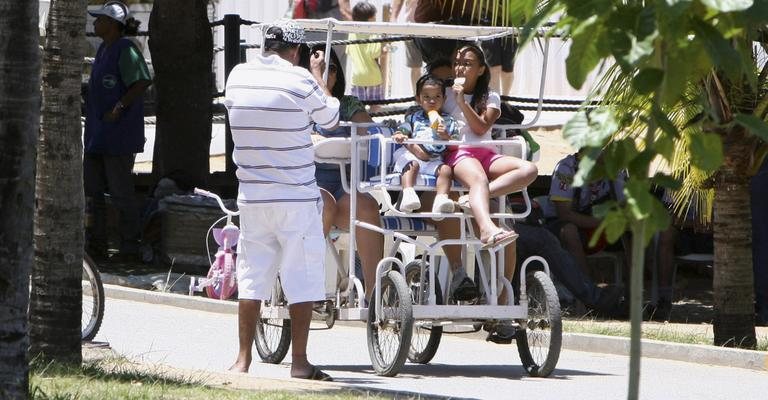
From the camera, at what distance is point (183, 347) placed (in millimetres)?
10414

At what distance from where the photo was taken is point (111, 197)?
14172 mm

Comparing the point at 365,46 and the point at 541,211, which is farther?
the point at 365,46

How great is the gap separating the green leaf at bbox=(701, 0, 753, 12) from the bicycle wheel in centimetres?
657

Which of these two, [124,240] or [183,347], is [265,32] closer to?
[183,347]

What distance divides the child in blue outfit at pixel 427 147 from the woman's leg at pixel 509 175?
0.86ft

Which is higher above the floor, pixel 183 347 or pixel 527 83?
pixel 527 83

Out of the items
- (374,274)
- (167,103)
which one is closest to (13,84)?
(374,274)

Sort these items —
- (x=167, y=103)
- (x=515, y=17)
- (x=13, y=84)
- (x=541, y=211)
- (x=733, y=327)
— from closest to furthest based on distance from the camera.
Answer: (x=515, y=17)
(x=13, y=84)
(x=733, y=327)
(x=541, y=211)
(x=167, y=103)

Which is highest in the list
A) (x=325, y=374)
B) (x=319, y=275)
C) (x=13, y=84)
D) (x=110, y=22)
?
(x=110, y=22)

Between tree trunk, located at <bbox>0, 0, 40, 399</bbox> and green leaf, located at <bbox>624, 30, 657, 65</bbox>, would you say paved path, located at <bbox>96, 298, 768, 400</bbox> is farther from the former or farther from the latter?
green leaf, located at <bbox>624, 30, 657, 65</bbox>

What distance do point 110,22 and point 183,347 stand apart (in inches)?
175

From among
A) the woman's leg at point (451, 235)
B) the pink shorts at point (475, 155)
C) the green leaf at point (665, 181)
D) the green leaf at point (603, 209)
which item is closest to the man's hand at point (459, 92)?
the pink shorts at point (475, 155)

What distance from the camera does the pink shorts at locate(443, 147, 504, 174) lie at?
31.6 ft

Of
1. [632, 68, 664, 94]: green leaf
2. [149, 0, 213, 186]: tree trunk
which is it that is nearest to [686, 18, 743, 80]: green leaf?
[632, 68, 664, 94]: green leaf
